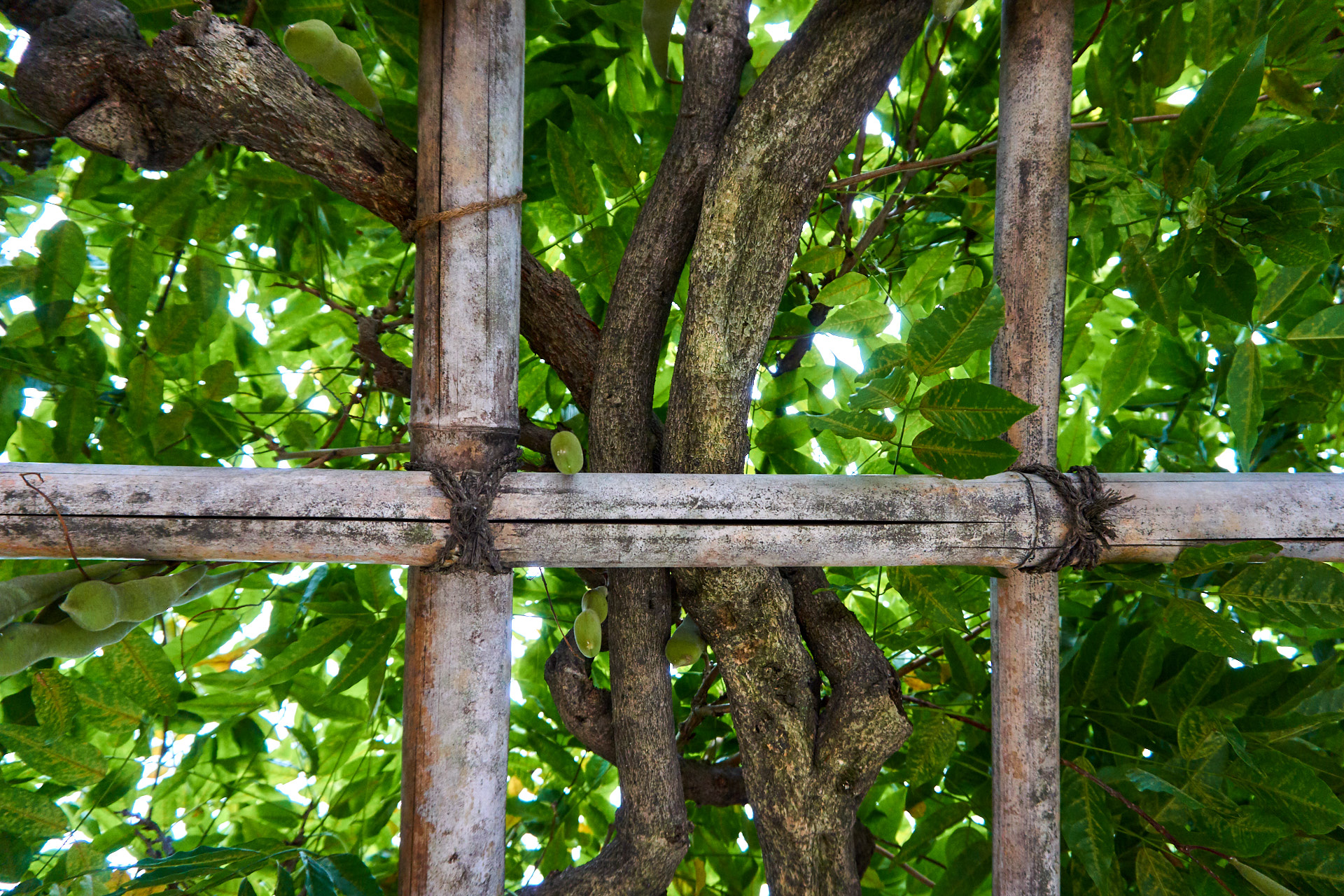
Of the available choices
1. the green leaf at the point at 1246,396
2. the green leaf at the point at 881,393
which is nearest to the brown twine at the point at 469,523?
the green leaf at the point at 881,393

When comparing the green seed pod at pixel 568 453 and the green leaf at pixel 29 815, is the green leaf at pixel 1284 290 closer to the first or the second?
the green seed pod at pixel 568 453

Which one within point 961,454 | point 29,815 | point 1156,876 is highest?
point 961,454

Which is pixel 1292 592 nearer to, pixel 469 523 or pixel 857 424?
pixel 857 424

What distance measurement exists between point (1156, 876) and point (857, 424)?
0.63 m

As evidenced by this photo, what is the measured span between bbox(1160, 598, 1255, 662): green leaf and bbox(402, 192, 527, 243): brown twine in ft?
2.62

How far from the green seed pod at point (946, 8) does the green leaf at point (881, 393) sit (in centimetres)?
36

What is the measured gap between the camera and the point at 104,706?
889 mm

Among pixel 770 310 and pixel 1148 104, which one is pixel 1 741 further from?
pixel 1148 104

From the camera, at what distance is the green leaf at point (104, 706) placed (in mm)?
882

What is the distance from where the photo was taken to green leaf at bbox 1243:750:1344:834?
803 millimetres

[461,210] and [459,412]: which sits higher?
[461,210]

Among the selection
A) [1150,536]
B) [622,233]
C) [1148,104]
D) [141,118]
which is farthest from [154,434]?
[1148,104]

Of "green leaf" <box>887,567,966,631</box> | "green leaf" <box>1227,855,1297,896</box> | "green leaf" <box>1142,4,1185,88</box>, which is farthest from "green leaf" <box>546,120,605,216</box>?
"green leaf" <box>1227,855,1297,896</box>

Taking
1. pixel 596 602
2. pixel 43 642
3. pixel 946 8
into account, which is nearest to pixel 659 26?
pixel 946 8
